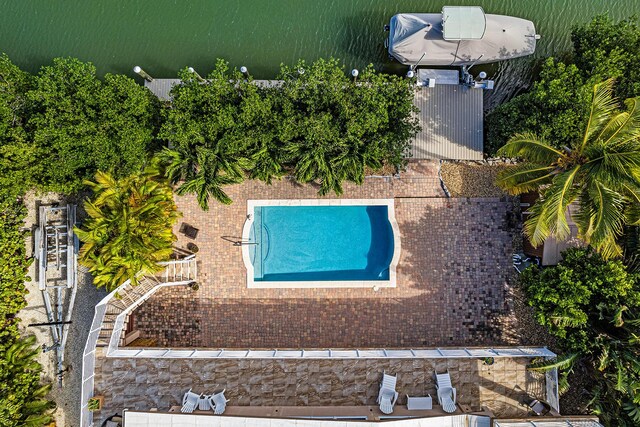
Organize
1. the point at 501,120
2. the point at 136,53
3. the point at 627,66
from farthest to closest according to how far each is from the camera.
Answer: the point at 136,53, the point at 501,120, the point at 627,66

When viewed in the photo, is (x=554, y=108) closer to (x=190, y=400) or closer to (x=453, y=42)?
(x=453, y=42)

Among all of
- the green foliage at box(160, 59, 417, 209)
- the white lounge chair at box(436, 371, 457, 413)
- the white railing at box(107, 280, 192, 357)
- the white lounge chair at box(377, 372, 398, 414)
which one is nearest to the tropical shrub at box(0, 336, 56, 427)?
the white railing at box(107, 280, 192, 357)

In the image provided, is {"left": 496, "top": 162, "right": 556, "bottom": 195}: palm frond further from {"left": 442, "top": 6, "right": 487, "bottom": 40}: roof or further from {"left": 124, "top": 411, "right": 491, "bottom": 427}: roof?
{"left": 124, "top": 411, "right": 491, "bottom": 427}: roof

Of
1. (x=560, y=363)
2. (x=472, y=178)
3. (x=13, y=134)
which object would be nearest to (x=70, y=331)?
(x=13, y=134)

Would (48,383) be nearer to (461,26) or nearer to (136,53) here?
(136,53)

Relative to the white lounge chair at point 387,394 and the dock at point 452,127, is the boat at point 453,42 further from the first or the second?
the white lounge chair at point 387,394

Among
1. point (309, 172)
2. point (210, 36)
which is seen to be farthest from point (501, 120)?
point (210, 36)

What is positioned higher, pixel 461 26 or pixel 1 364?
pixel 461 26
